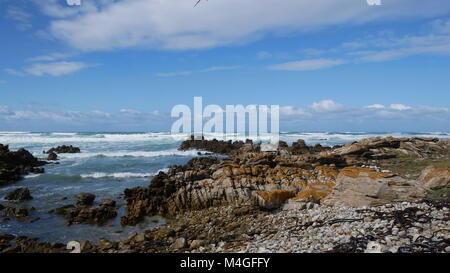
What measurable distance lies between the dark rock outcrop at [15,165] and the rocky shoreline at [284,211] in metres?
9.45

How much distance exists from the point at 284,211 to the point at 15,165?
22.1 m

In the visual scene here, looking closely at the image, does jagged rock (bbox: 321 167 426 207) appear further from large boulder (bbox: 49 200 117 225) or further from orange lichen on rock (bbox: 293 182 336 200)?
large boulder (bbox: 49 200 117 225)

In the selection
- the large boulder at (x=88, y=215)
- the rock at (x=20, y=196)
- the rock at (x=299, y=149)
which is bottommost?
the large boulder at (x=88, y=215)

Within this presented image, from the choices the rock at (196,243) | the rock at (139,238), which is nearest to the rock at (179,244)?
the rock at (196,243)

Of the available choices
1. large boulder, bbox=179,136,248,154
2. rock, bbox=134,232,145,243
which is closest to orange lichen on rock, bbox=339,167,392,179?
rock, bbox=134,232,145,243

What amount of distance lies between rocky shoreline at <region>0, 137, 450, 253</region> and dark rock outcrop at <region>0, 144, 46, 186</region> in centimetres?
945

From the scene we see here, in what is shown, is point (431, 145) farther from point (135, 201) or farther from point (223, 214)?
point (135, 201)

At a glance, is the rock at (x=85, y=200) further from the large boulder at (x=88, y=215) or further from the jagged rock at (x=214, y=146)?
the jagged rock at (x=214, y=146)

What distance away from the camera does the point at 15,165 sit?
74.8ft

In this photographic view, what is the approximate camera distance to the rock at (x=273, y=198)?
10.6 m

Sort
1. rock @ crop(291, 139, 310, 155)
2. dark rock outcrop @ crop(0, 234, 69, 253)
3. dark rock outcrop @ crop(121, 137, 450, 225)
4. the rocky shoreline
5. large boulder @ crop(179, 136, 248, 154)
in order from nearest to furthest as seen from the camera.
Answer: the rocky shoreline
dark rock outcrop @ crop(0, 234, 69, 253)
dark rock outcrop @ crop(121, 137, 450, 225)
rock @ crop(291, 139, 310, 155)
large boulder @ crop(179, 136, 248, 154)

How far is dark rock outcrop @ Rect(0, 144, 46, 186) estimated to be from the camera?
1888 cm

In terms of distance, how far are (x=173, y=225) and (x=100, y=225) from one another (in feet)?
9.07
